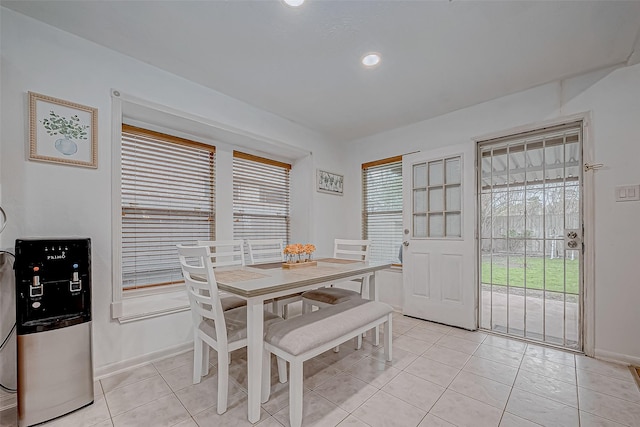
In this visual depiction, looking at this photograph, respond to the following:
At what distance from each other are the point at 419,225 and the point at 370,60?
81.0 inches

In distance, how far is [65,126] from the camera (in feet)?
6.39

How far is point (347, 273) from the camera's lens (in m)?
2.12

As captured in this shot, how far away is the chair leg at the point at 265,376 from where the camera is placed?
171cm

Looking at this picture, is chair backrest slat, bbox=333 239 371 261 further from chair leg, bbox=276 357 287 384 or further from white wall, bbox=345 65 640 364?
white wall, bbox=345 65 640 364

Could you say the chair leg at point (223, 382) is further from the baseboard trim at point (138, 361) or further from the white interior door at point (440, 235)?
the white interior door at point (440, 235)

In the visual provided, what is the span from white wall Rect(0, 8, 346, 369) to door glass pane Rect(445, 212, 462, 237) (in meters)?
2.79

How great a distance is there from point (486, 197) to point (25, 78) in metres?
4.14

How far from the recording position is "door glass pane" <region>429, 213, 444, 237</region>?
10.9ft

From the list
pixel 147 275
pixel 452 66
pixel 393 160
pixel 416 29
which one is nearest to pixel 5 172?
pixel 147 275

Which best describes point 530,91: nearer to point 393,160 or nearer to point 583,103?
point 583,103

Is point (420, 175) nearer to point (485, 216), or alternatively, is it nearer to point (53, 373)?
point (485, 216)

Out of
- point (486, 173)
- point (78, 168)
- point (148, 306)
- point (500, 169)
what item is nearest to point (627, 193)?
point (500, 169)

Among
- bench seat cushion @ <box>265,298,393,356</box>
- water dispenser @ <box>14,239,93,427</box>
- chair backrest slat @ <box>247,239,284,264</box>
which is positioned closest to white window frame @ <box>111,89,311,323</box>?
water dispenser @ <box>14,239,93,427</box>

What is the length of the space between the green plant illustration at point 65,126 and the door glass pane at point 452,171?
3471mm
